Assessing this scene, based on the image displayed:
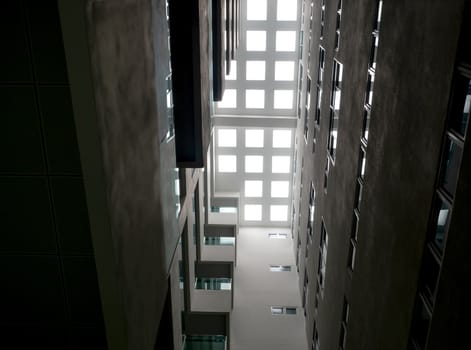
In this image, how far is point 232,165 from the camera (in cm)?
3688

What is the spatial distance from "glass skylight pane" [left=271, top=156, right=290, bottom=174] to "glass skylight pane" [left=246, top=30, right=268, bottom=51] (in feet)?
28.1

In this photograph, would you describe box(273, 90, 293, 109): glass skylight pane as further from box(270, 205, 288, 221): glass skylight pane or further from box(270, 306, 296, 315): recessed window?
box(270, 306, 296, 315): recessed window

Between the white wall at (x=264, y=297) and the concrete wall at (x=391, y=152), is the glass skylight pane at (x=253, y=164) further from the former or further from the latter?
the concrete wall at (x=391, y=152)

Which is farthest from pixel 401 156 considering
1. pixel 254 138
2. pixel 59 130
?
pixel 254 138

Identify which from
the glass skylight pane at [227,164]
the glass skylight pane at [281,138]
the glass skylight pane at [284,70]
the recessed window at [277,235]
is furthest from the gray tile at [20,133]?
the glass skylight pane at [281,138]

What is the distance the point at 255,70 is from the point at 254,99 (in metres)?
2.18

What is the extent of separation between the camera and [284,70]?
3453 cm

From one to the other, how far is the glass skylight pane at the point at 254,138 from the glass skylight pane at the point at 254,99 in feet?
6.97

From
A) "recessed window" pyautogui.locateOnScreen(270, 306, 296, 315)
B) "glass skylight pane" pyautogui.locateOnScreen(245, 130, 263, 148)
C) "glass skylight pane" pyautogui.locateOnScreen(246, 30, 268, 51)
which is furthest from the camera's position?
"glass skylight pane" pyautogui.locateOnScreen(245, 130, 263, 148)

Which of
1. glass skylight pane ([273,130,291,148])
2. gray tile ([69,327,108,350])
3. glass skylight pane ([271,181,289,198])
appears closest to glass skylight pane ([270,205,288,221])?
glass skylight pane ([271,181,289,198])

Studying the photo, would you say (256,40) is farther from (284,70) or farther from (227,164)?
(227,164)

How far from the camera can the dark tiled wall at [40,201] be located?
8125 mm

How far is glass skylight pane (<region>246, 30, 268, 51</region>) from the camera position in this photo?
33531 mm

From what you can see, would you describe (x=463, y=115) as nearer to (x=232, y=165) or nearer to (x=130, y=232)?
(x=130, y=232)
